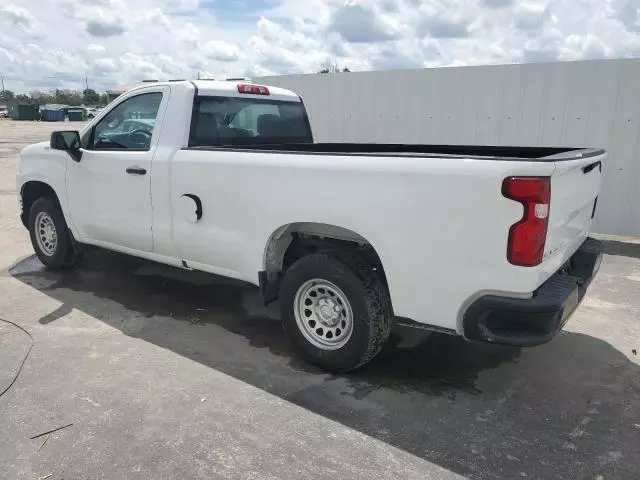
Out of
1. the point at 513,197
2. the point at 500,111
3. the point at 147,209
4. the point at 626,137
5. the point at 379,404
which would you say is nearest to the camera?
the point at 513,197

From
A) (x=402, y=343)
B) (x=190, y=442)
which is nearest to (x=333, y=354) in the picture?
(x=402, y=343)

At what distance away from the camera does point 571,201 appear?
318 centimetres

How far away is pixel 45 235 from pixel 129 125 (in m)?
1.95

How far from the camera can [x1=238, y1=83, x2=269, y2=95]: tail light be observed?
4.86 meters

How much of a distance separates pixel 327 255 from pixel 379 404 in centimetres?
99

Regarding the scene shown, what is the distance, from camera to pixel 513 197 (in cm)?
274

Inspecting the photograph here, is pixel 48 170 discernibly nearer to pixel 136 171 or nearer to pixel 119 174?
pixel 119 174

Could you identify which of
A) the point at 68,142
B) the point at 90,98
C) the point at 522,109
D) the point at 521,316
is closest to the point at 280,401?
the point at 521,316

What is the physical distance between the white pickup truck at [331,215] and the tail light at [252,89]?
0.03m

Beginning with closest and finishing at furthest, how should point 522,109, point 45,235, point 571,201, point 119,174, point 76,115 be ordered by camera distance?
point 571,201
point 119,174
point 45,235
point 522,109
point 76,115

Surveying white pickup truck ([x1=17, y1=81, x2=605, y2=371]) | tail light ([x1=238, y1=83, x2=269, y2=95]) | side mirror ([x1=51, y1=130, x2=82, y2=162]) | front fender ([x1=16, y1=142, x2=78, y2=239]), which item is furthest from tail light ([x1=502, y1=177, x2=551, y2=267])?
front fender ([x1=16, y1=142, x2=78, y2=239])

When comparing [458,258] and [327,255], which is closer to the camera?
[458,258]

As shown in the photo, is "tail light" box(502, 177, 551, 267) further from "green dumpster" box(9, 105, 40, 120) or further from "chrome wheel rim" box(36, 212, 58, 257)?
"green dumpster" box(9, 105, 40, 120)

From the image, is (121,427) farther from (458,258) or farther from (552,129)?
(552,129)
